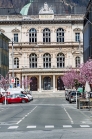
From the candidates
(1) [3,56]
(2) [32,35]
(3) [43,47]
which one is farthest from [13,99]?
(2) [32,35]

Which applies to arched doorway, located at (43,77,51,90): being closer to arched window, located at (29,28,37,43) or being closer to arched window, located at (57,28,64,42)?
arched window, located at (29,28,37,43)

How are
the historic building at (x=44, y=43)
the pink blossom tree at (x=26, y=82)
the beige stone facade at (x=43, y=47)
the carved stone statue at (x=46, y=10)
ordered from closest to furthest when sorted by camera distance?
the pink blossom tree at (x=26, y=82), the beige stone facade at (x=43, y=47), the historic building at (x=44, y=43), the carved stone statue at (x=46, y=10)

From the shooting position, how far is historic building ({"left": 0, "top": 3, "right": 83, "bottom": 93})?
145m

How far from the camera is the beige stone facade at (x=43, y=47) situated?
14498cm

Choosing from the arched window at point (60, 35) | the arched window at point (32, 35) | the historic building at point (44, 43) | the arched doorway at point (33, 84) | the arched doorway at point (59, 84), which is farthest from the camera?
the arched window at point (32, 35)

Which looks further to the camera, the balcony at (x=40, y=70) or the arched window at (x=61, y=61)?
the arched window at (x=61, y=61)

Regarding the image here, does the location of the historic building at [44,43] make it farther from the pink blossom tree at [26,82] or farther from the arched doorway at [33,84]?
the pink blossom tree at [26,82]

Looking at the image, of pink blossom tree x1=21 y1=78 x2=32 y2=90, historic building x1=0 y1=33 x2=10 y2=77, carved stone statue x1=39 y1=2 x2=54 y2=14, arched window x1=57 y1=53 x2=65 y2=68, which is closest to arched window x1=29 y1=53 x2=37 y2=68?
arched window x1=57 y1=53 x2=65 y2=68

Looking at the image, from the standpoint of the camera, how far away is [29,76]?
5664 inches

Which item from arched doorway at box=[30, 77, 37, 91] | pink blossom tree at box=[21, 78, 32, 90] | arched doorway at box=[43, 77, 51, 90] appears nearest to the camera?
pink blossom tree at box=[21, 78, 32, 90]

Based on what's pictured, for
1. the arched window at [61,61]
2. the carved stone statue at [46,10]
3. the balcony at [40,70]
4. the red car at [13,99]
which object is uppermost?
the carved stone statue at [46,10]

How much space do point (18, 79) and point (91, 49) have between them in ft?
169

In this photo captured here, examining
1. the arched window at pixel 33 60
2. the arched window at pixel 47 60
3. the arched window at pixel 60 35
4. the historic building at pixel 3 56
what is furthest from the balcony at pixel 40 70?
the historic building at pixel 3 56

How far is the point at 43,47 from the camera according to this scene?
5782 inches
